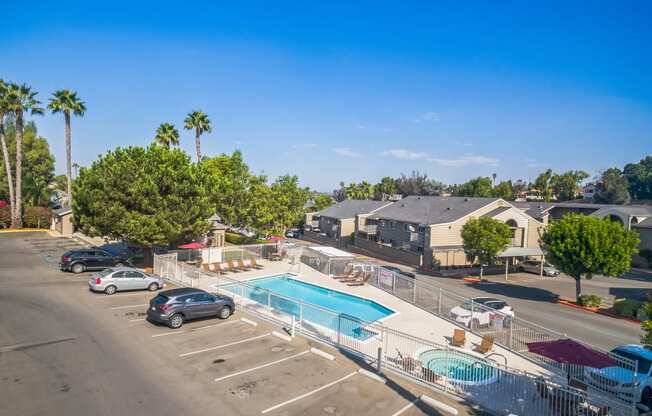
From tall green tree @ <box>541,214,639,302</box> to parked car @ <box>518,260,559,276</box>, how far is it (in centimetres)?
1414

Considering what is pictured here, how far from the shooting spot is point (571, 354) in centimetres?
1352

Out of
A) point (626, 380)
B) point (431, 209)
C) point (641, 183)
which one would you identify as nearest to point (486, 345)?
point (626, 380)

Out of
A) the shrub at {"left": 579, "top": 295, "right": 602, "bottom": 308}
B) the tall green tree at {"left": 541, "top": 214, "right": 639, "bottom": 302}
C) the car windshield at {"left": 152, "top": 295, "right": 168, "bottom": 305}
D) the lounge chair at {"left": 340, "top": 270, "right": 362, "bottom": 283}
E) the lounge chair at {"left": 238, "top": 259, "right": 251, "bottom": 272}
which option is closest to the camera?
the car windshield at {"left": 152, "top": 295, "right": 168, "bottom": 305}

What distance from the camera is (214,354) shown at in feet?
51.4

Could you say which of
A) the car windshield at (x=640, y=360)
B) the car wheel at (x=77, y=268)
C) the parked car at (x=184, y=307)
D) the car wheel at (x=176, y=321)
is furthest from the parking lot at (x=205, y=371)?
the car wheel at (x=77, y=268)

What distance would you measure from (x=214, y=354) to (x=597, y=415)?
12.7 m

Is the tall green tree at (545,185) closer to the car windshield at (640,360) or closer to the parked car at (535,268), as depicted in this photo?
the parked car at (535,268)

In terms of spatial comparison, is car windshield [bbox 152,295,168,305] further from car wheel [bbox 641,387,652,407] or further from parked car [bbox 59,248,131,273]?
car wheel [bbox 641,387,652,407]

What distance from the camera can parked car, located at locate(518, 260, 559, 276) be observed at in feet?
149

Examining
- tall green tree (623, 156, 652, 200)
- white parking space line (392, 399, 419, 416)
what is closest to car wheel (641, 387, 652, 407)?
white parking space line (392, 399, 419, 416)

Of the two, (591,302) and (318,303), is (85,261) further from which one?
(591,302)

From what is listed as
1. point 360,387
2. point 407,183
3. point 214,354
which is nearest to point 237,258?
point 214,354

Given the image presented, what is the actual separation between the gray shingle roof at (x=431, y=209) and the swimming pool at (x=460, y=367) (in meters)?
31.8

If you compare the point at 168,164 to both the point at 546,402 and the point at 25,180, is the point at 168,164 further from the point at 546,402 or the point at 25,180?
the point at 25,180
